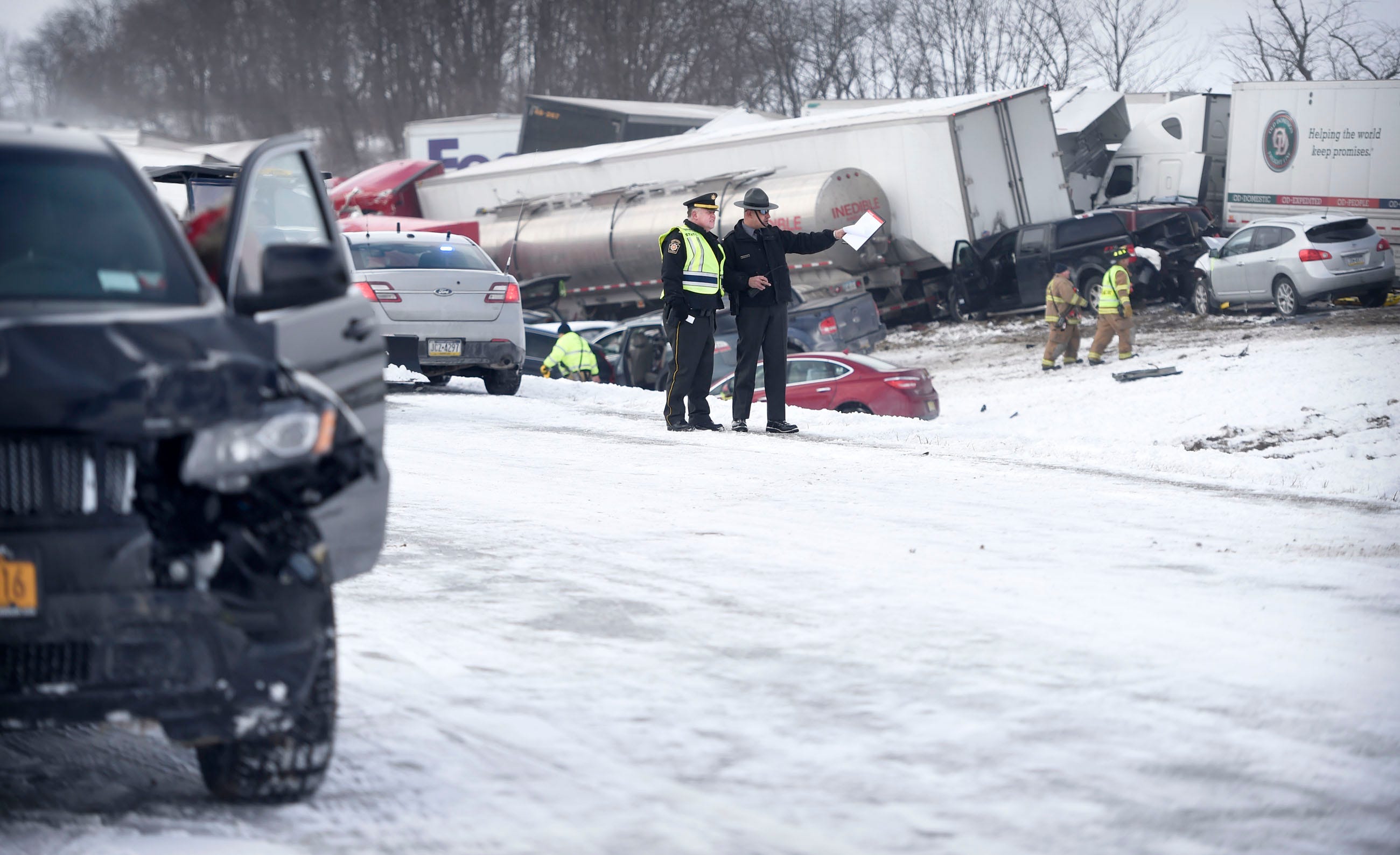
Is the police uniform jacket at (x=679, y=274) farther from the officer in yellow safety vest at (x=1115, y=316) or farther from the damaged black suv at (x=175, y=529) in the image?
the officer in yellow safety vest at (x=1115, y=316)

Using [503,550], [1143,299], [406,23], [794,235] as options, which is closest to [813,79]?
[406,23]

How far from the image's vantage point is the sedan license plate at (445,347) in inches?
533

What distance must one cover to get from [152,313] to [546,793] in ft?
5.01

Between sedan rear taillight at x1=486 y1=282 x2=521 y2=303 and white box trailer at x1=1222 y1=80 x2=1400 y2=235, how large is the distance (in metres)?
20.0

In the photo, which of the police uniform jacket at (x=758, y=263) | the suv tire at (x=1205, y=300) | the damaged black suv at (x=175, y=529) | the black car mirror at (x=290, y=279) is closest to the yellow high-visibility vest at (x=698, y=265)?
the police uniform jacket at (x=758, y=263)

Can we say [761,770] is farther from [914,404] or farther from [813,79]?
[813,79]

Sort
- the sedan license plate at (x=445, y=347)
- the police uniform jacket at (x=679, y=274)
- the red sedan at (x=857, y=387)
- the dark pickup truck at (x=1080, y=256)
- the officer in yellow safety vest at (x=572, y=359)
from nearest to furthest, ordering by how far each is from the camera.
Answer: the police uniform jacket at (x=679, y=274) < the sedan license plate at (x=445, y=347) < the red sedan at (x=857, y=387) < the officer in yellow safety vest at (x=572, y=359) < the dark pickup truck at (x=1080, y=256)

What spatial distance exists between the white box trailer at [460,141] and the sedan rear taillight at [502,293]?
26.5 meters

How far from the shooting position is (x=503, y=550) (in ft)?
21.5

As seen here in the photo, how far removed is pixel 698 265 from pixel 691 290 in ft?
0.66

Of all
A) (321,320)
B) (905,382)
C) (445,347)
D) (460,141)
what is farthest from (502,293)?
(460,141)

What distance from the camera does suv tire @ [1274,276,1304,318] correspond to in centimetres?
2292

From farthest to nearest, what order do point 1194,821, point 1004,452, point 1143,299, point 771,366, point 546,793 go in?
→ point 1143,299 → point 771,366 → point 1004,452 → point 546,793 → point 1194,821

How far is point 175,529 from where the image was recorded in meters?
3.11
